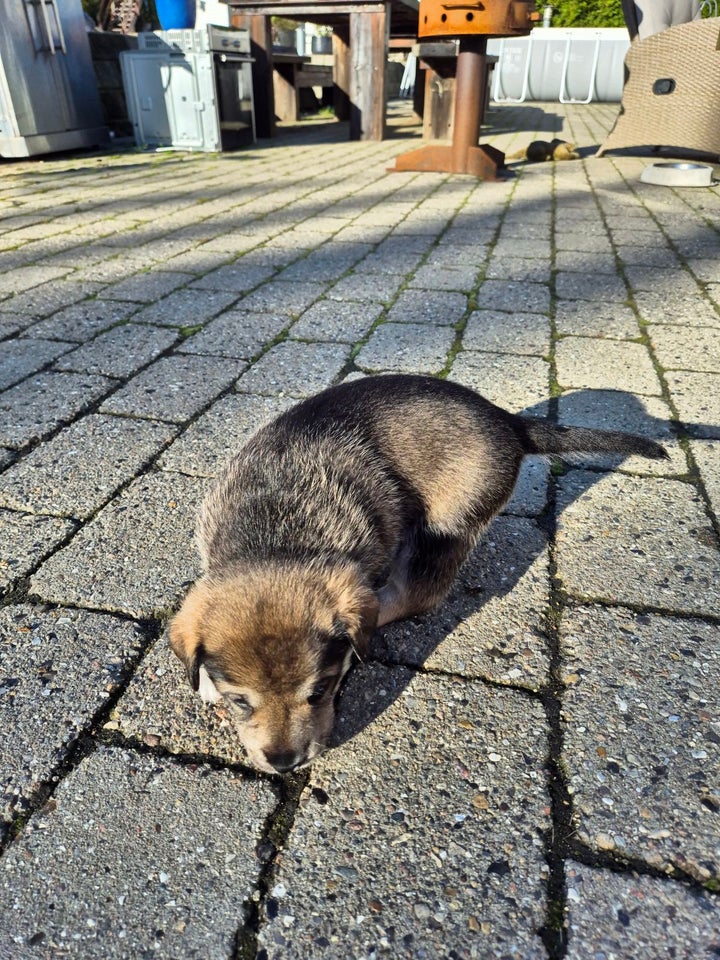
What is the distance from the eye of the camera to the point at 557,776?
1.72m

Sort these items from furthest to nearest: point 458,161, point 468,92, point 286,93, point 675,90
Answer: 1. point 286,93
2. point 675,90
3. point 458,161
4. point 468,92

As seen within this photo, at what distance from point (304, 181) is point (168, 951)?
29.5ft

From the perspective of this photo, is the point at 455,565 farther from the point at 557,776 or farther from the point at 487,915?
the point at 487,915

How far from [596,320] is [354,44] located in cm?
1008

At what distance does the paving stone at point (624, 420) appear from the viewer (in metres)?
3.09

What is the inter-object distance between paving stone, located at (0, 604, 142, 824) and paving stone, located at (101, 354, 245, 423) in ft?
4.73

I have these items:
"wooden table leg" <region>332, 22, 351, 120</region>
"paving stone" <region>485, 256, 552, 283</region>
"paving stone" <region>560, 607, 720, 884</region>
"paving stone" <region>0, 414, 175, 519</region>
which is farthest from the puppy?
"wooden table leg" <region>332, 22, 351, 120</region>

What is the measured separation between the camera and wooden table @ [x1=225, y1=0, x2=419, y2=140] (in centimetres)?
1170

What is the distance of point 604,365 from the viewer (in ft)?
13.1

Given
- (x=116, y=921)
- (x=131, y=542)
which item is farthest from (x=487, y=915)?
(x=131, y=542)

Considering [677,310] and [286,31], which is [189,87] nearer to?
[677,310]

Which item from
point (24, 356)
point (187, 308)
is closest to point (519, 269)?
point (187, 308)

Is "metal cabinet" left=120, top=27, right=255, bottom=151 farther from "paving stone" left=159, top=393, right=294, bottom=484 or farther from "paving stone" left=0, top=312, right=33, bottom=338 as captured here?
"paving stone" left=159, top=393, right=294, bottom=484

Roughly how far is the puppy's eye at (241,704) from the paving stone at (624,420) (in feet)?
6.37
